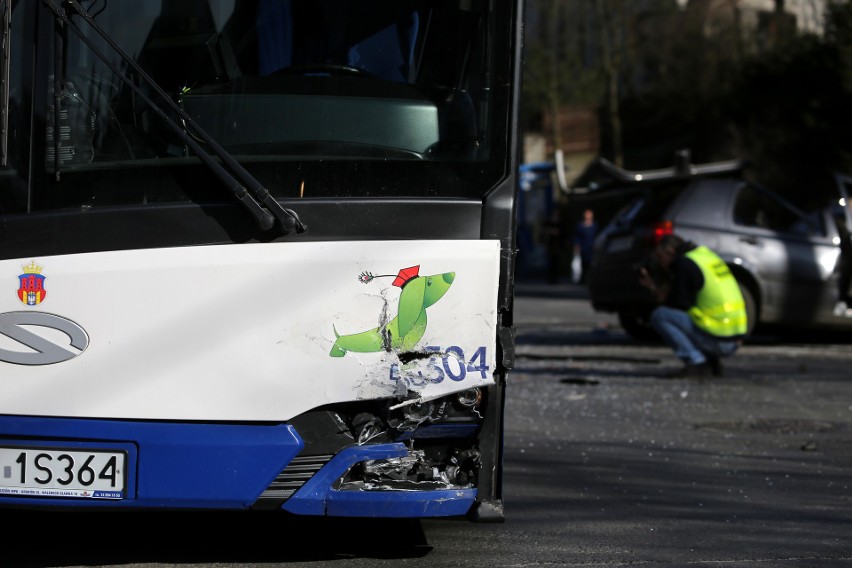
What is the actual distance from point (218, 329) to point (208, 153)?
56 cm

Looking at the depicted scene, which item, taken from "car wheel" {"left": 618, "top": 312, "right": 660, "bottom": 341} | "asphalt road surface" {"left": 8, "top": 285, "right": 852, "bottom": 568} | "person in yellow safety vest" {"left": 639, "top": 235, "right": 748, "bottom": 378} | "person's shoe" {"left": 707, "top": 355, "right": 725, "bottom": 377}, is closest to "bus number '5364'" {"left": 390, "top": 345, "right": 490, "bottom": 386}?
"asphalt road surface" {"left": 8, "top": 285, "right": 852, "bottom": 568}

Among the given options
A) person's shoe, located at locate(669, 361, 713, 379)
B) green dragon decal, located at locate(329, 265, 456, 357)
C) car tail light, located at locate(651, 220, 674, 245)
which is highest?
car tail light, located at locate(651, 220, 674, 245)

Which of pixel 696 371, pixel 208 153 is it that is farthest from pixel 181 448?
pixel 696 371

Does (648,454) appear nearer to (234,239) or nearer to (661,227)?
(234,239)

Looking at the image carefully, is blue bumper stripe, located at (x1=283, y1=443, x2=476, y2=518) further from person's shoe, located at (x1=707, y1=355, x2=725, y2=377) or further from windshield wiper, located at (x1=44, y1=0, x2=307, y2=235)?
person's shoe, located at (x1=707, y1=355, x2=725, y2=377)

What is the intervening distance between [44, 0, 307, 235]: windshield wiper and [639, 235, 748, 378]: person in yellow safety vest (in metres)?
7.54

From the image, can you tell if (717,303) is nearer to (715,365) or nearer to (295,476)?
(715,365)

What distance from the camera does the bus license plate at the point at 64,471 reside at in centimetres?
449

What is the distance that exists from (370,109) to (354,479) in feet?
3.99

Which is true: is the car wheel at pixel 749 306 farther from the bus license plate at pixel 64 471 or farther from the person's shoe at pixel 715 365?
the bus license plate at pixel 64 471

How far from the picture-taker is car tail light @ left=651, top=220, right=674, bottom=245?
44.2 feet

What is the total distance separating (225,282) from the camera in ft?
14.8

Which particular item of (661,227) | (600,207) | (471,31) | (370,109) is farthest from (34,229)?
(600,207)

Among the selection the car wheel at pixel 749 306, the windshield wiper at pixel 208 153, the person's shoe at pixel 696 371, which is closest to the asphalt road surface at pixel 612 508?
the person's shoe at pixel 696 371
